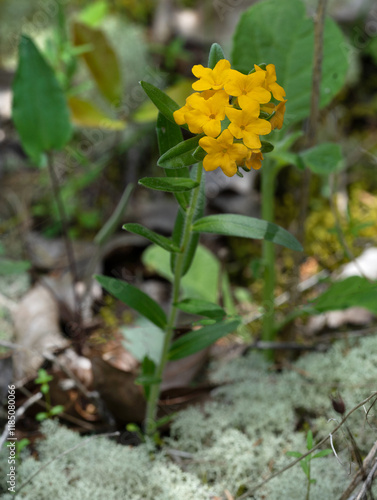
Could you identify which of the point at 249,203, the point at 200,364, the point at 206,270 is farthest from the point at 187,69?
the point at 200,364

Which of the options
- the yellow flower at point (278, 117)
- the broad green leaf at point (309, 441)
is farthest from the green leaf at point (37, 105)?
the broad green leaf at point (309, 441)

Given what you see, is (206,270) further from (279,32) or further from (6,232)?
(6,232)

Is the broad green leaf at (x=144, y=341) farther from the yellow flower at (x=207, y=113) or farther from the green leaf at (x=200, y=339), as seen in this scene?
the yellow flower at (x=207, y=113)

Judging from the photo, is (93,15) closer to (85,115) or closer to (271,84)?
(85,115)

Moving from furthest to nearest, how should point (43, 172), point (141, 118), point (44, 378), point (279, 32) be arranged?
point (43, 172)
point (141, 118)
point (279, 32)
point (44, 378)

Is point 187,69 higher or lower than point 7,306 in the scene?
higher
